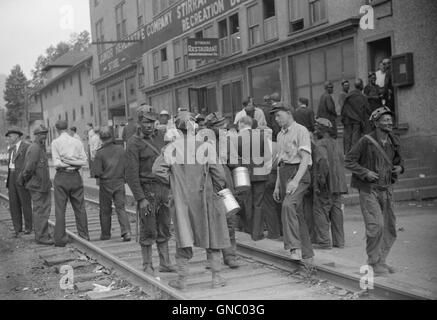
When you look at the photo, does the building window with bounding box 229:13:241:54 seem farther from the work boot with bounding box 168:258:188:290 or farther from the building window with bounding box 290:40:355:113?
the work boot with bounding box 168:258:188:290

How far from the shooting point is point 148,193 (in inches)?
298

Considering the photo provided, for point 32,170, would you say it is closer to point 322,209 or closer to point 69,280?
point 69,280

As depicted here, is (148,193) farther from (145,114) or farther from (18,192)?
(18,192)

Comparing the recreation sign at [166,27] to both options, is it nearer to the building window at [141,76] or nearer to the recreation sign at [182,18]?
the recreation sign at [182,18]

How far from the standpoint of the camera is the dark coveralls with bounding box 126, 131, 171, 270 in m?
7.42

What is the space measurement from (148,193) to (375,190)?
281cm

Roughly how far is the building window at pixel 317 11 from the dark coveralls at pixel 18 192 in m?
11.2

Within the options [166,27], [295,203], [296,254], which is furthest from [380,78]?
[166,27]

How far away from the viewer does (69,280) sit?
7617 millimetres

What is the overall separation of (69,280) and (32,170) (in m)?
3.32

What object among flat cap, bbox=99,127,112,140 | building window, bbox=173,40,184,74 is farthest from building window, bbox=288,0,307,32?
flat cap, bbox=99,127,112,140

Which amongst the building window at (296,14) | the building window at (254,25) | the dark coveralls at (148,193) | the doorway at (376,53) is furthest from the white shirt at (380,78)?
the dark coveralls at (148,193)

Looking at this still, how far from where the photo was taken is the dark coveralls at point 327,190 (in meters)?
8.45

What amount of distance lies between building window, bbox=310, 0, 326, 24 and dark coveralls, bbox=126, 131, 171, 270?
12919mm
